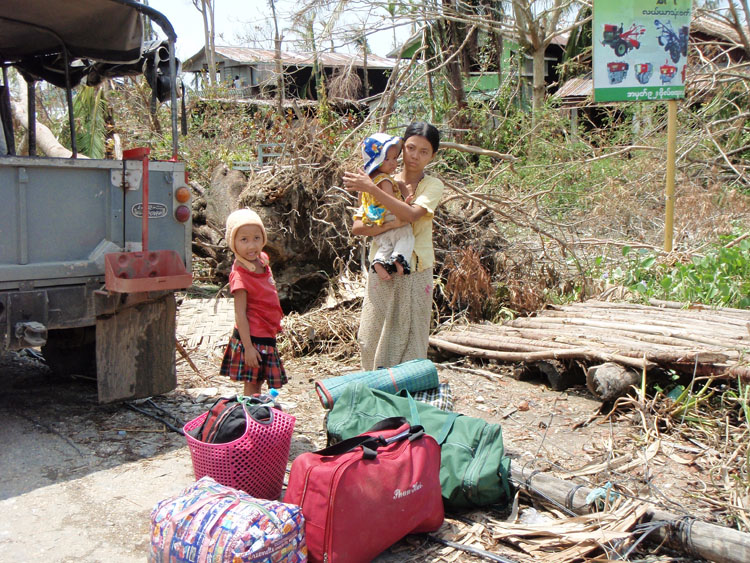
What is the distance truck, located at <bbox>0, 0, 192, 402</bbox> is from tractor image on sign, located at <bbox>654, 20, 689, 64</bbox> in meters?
4.82

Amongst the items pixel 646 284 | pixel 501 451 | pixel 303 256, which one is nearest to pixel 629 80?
pixel 646 284

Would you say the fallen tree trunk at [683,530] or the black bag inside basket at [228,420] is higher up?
the black bag inside basket at [228,420]

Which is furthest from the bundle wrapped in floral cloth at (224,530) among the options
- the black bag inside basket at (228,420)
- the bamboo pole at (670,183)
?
the bamboo pole at (670,183)

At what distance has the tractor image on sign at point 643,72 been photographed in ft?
22.3

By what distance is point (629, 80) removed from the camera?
6840 millimetres

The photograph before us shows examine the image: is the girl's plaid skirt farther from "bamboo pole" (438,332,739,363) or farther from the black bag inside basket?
"bamboo pole" (438,332,739,363)

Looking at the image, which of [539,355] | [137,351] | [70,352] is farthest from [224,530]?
[70,352]

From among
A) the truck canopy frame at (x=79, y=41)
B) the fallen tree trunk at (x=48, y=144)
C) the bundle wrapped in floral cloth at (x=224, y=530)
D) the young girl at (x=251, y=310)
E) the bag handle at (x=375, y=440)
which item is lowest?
the bundle wrapped in floral cloth at (x=224, y=530)

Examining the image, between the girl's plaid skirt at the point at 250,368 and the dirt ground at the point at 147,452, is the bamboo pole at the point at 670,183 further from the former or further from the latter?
the girl's plaid skirt at the point at 250,368

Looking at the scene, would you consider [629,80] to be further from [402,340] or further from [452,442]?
[452,442]

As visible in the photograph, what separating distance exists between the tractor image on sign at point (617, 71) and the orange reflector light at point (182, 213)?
4.54 metres

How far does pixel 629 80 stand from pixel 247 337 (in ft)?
16.3

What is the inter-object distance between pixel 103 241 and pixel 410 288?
195 cm

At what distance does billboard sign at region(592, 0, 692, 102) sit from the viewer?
A: 6.80m
